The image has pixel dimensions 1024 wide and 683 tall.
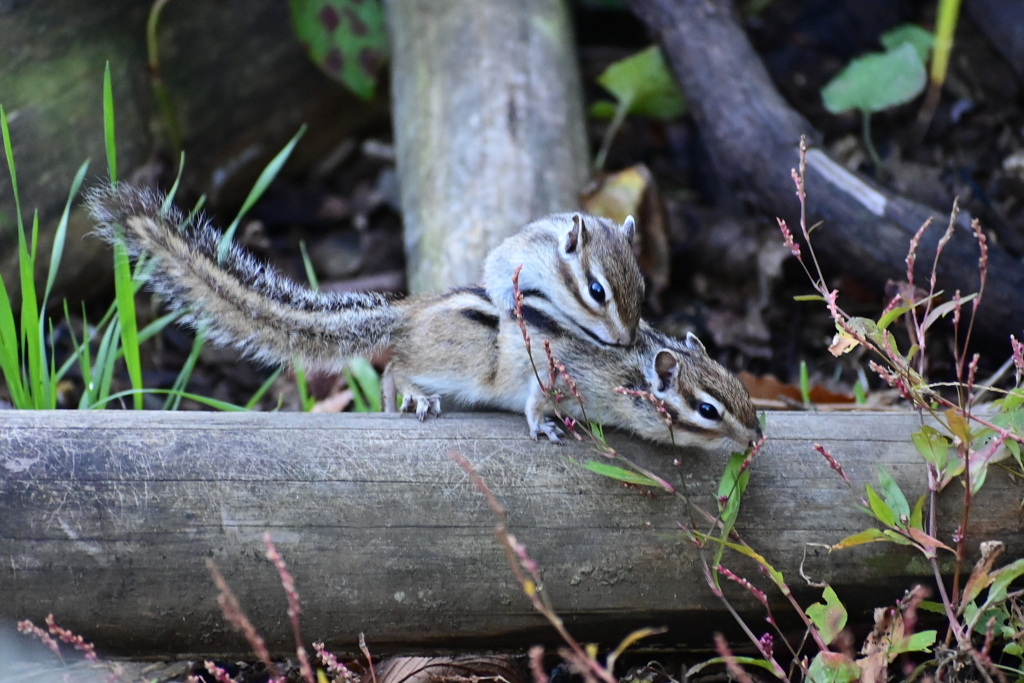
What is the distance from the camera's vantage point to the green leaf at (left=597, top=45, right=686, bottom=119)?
5.34 metres

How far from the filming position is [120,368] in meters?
4.78

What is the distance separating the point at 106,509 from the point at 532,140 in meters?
2.80

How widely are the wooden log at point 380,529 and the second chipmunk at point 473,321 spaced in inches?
9.8

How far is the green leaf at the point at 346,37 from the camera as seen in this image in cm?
528

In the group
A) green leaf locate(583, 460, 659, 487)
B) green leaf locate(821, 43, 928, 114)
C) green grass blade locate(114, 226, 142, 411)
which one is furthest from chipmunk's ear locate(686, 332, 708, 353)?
green leaf locate(821, 43, 928, 114)

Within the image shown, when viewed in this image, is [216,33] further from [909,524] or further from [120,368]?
[909,524]

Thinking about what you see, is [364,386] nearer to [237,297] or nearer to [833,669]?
[237,297]

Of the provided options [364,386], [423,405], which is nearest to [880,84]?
[364,386]

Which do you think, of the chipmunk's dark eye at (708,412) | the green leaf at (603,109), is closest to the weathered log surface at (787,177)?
the green leaf at (603,109)

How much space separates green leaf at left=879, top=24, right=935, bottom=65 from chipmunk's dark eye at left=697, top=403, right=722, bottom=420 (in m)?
3.07

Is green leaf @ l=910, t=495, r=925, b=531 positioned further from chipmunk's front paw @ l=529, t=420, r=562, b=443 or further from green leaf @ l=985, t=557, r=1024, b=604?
chipmunk's front paw @ l=529, t=420, r=562, b=443

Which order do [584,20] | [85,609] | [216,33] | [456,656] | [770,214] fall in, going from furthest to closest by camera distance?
[584,20] → [216,33] → [770,214] → [456,656] → [85,609]

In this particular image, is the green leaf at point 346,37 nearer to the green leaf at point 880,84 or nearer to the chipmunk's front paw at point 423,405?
the green leaf at point 880,84

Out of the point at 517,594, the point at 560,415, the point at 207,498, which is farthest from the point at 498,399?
the point at 207,498
